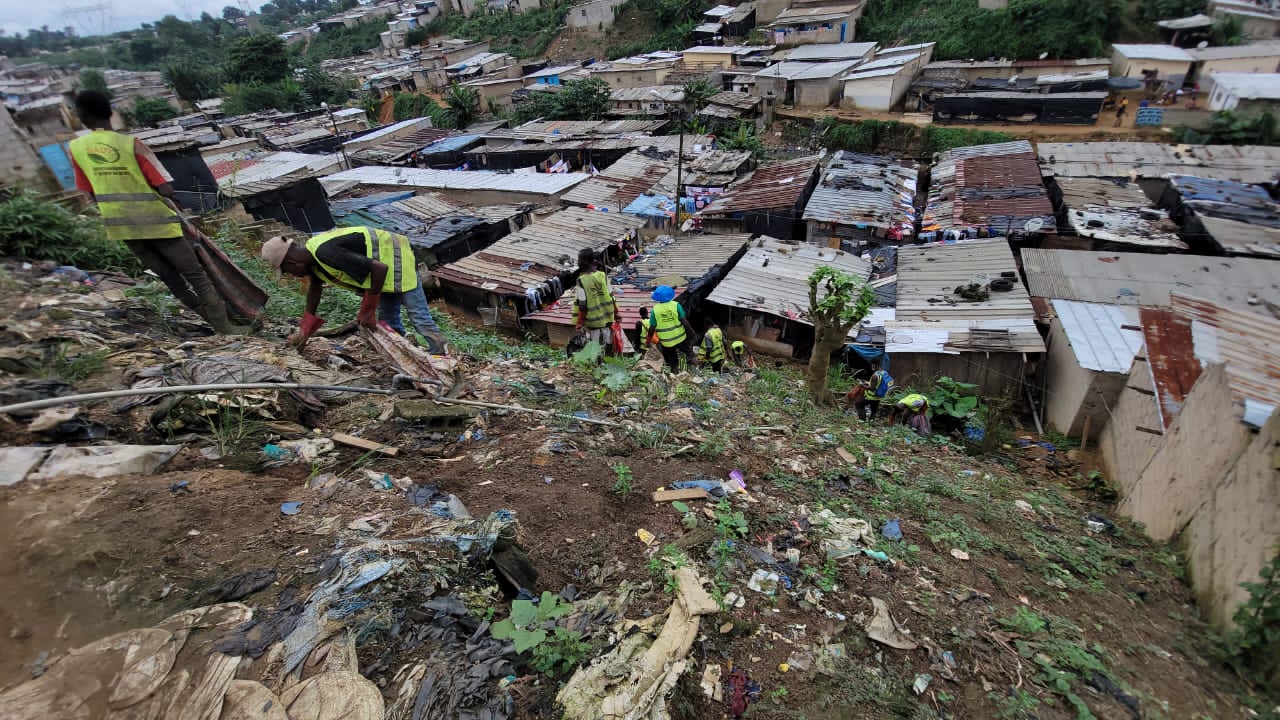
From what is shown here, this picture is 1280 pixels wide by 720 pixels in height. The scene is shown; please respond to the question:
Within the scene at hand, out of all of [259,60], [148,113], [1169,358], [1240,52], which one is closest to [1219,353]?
[1169,358]

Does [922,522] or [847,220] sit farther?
[847,220]

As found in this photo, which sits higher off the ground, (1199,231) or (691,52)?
(691,52)

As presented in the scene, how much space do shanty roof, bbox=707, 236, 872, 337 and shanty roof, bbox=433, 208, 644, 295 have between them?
4143 millimetres

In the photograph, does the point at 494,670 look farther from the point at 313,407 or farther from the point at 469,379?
the point at 469,379

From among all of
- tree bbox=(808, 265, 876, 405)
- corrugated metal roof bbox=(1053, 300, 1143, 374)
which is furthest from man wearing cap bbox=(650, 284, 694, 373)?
corrugated metal roof bbox=(1053, 300, 1143, 374)

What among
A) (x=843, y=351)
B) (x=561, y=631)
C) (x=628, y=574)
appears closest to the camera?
(x=561, y=631)

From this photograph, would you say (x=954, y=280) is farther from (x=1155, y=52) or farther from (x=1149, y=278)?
(x=1155, y=52)

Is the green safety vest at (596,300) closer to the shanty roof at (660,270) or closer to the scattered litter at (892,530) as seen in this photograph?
the scattered litter at (892,530)

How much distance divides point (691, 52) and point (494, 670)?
34617 mm

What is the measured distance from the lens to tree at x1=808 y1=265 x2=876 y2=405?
6.29m

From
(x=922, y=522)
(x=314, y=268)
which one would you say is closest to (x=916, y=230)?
(x=922, y=522)

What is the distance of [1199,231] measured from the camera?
12.7m

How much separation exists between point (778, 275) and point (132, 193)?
11.0 m

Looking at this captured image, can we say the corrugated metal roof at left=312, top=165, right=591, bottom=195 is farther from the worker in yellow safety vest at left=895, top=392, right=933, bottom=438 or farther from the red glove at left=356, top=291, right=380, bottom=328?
the red glove at left=356, top=291, right=380, bottom=328
